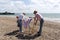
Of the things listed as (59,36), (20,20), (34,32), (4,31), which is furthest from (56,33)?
(4,31)

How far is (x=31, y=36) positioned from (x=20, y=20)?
5.77 feet

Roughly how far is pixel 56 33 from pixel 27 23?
2933mm

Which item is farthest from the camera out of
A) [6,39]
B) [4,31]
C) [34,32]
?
[4,31]

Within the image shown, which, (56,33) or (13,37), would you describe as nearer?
(13,37)

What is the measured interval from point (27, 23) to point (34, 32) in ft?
3.34

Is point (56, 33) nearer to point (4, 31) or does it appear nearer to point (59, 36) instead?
point (59, 36)

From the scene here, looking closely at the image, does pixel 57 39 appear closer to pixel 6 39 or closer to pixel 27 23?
pixel 27 23

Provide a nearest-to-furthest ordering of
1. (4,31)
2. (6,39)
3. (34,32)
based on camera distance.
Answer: (6,39) → (34,32) → (4,31)

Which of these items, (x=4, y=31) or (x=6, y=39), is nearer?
(x=6, y=39)

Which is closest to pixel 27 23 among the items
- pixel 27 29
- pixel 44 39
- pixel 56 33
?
pixel 27 29

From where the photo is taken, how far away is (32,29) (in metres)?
17.3

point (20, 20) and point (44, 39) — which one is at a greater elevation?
point (20, 20)

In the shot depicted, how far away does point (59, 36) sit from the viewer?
17.8 m

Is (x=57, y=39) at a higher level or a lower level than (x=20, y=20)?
lower
